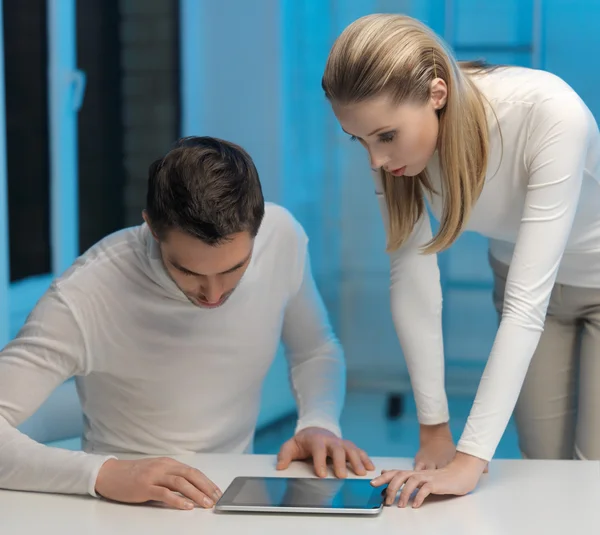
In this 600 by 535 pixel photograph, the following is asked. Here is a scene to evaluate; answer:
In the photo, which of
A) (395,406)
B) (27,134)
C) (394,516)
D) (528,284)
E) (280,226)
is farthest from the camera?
(395,406)

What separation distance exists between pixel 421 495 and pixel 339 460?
0.20m

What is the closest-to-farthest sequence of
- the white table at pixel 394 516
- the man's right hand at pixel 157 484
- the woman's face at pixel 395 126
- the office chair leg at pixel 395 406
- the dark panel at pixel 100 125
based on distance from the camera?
1. the white table at pixel 394 516
2. the man's right hand at pixel 157 484
3. the woman's face at pixel 395 126
4. the dark panel at pixel 100 125
5. the office chair leg at pixel 395 406

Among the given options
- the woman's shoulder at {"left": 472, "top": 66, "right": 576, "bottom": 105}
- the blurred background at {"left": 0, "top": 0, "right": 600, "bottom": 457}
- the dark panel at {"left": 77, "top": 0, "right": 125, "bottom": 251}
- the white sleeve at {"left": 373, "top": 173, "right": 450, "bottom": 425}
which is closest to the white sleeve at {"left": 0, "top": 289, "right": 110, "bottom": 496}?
the white sleeve at {"left": 373, "top": 173, "right": 450, "bottom": 425}

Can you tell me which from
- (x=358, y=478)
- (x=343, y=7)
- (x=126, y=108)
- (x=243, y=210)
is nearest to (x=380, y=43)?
(x=243, y=210)

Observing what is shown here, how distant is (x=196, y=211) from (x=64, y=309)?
1.02 feet

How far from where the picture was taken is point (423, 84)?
1.42 m

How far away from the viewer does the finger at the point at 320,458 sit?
144 centimetres

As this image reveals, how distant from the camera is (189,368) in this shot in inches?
66.8

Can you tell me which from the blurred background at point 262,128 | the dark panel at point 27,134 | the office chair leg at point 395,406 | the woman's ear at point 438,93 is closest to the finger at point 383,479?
the woman's ear at point 438,93

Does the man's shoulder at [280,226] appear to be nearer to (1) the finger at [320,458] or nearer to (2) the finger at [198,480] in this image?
(1) the finger at [320,458]

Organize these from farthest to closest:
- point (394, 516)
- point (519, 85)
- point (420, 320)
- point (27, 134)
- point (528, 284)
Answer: point (27, 134), point (420, 320), point (519, 85), point (528, 284), point (394, 516)

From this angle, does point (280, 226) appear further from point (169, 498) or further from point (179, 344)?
point (169, 498)

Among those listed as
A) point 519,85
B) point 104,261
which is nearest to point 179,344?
point 104,261

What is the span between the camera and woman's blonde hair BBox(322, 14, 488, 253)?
1.40m
